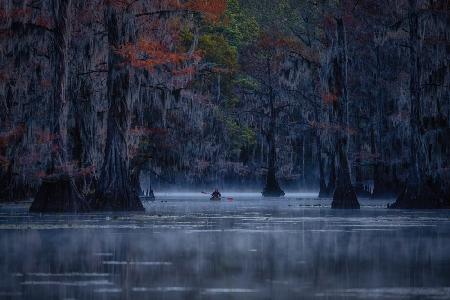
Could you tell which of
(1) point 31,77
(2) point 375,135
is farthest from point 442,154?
(2) point 375,135

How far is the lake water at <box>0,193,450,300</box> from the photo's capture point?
335 inches

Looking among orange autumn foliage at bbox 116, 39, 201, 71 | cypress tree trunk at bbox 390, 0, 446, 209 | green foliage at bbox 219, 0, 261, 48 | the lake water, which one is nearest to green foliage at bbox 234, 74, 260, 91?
green foliage at bbox 219, 0, 261, 48

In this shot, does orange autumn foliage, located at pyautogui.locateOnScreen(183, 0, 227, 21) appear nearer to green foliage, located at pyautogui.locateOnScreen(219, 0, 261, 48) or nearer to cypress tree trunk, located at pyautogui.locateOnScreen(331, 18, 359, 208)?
cypress tree trunk, located at pyautogui.locateOnScreen(331, 18, 359, 208)

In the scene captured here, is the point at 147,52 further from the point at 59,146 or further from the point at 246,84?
the point at 246,84

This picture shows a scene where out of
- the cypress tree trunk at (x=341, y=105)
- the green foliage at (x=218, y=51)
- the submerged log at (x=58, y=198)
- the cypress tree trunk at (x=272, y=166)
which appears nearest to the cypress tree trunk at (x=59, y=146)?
the submerged log at (x=58, y=198)

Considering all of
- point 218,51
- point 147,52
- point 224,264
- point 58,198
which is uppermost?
point 218,51

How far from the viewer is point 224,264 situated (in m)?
11.3

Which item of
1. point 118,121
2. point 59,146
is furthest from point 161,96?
point 59,146

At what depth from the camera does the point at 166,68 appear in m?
38.2

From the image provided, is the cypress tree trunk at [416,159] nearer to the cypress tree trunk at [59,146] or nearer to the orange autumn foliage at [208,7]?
the orange autumn foliage at [208,7]

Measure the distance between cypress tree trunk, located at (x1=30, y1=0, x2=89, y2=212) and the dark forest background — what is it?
0.14 feet

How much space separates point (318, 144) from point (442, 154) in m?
27.3

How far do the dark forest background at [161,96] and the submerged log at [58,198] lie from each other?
0.05 meters

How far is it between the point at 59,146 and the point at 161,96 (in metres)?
6.80
